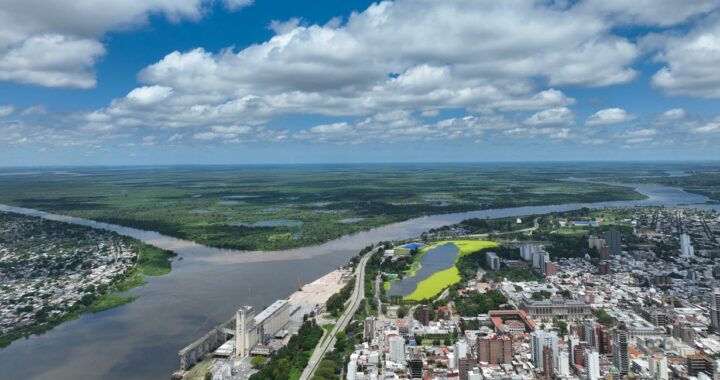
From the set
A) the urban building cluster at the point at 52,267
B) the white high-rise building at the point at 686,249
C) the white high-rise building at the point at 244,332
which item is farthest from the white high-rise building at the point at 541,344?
the white high-rise building at the point at 686,249

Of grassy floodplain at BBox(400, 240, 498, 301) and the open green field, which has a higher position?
the open green field

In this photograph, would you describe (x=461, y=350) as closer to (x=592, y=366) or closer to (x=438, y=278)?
(x=592, y=366)

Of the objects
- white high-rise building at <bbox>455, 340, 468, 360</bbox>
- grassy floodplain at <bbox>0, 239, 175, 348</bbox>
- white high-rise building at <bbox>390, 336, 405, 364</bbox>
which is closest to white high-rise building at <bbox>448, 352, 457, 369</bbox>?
white high-rise building at <bbox>455, 340, 468, 360</bbox>

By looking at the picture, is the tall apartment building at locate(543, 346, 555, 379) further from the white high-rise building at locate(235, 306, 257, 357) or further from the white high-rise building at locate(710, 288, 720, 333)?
the white high-rise building at locate(235, 306, 257, 357)

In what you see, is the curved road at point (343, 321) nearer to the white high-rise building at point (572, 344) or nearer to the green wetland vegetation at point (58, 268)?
the white high-rise building at point (572, 344)

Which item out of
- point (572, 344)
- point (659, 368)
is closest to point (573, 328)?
point (572, 344)

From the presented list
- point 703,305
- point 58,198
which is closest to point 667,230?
point 703,305

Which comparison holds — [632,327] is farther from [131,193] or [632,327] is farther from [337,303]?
[131,193]
